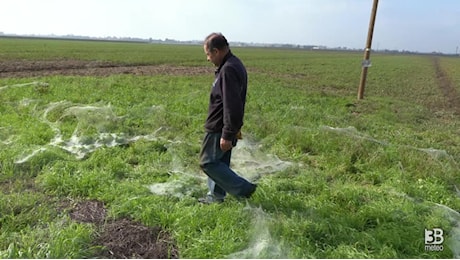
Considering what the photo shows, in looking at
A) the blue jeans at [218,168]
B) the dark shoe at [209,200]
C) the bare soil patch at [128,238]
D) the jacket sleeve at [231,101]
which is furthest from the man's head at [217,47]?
the bare soil patch at [128,238]

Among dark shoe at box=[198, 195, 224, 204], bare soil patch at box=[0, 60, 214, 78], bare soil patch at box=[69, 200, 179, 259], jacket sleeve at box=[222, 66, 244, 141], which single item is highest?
jacket sleeve at box=[222, 66, 244, 141]

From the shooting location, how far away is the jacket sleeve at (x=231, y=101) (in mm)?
3197

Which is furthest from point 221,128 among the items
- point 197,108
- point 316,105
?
point 316,105

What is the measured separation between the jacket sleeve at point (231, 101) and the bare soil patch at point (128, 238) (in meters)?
1.15

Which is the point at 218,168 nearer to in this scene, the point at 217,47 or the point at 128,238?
the point at 128,238

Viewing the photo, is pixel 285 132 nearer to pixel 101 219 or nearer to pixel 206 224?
pixel 206 224

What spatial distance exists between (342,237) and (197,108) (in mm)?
5920

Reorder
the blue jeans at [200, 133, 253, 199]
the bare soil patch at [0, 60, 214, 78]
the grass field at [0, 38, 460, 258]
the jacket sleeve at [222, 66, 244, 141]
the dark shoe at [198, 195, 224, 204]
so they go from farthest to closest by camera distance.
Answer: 1. the bare soil patch at [0, 60, 214, 78]
2. the dark shoe at [198, 195, 224, 204]
3. the blue jeans at [200, 133, 253, 199]
4. the jacket sleeve at [222, 66, 244, 141]
5. the grass field at [0, 38, 460, 258]

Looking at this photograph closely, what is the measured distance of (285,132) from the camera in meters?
6.59
